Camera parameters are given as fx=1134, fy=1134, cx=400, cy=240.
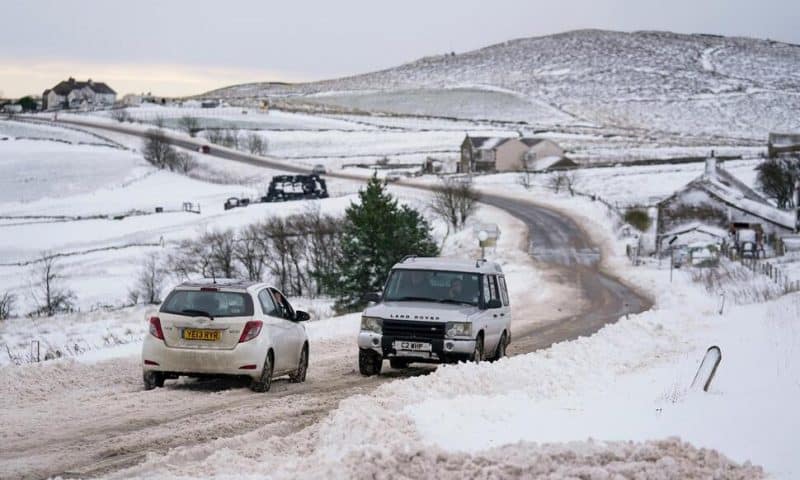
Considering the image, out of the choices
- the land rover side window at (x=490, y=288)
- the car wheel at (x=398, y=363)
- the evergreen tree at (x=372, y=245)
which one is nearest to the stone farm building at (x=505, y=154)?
the evergreen tree at (x=372, y=245)

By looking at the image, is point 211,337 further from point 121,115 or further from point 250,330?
point 121,115

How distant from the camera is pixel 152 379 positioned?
15672 mm

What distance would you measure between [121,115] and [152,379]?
561ft

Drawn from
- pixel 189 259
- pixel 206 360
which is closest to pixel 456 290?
pixel 206 360

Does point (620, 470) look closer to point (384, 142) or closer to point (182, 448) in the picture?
point (182, 448)

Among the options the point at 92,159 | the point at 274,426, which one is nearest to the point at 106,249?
the point at 92,159

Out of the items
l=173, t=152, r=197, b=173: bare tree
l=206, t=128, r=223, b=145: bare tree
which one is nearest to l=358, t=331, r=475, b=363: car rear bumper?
l=173, t=152, r=197, b=173: bare tree

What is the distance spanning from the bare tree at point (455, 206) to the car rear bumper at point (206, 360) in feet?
225

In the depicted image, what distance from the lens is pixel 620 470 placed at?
8.71 m

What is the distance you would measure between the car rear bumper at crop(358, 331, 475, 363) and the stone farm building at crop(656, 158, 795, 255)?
180 ft

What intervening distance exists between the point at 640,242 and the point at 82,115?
13229cm

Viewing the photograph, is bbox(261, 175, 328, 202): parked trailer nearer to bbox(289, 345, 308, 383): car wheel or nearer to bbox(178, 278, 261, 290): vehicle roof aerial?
bbox(289, 345, 308, 383): car wheel

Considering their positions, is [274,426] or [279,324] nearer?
[274,426]

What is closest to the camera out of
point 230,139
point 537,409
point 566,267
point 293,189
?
point 537,409
